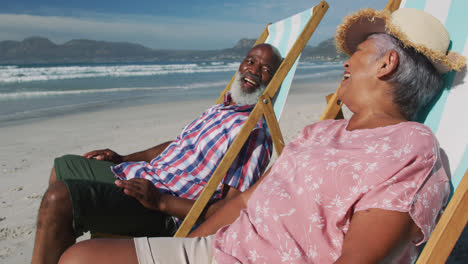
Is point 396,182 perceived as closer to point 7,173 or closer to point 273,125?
point 273,125

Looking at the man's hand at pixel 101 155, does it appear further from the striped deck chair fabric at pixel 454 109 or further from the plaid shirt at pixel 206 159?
the striped deck chair fabric at pixel 454 109

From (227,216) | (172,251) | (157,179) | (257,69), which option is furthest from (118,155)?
(172,251)

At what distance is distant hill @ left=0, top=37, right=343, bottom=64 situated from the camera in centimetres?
4772

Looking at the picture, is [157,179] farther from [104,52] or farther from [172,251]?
[104,52]

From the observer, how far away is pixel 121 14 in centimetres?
7050

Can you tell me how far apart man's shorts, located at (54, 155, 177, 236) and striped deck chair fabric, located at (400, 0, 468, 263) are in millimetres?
1517

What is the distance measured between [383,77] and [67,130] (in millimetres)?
6669

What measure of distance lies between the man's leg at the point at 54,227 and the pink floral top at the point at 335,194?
0.85 m

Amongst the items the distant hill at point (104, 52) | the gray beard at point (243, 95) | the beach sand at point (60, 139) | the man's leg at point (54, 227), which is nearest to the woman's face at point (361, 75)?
the gray beard at point (243, 95)

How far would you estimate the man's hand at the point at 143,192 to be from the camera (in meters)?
2.14

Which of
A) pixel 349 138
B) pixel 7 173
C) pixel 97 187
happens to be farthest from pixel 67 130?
pixel 349 138

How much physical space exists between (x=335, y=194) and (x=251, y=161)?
106cm

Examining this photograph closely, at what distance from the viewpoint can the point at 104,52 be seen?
Answer: 5222 cm

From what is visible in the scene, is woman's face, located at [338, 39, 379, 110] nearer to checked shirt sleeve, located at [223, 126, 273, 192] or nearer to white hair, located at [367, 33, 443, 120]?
white hair, located at [367, 33, 443, 120]
